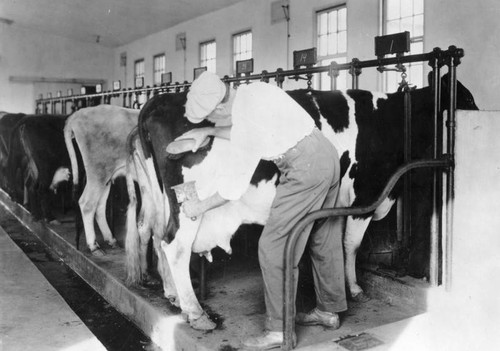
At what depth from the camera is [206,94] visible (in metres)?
2.64

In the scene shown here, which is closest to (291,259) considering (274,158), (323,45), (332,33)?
(274,158)

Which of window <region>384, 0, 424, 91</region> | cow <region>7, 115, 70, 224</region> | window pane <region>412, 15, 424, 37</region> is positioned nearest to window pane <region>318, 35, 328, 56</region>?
window <region>384, 0, 424, 91</region>

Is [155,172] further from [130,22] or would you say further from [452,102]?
[130,22]

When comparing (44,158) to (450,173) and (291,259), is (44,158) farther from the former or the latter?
(450,173)

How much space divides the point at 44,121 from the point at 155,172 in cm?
357

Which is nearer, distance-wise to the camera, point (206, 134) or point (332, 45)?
point (206, 134)

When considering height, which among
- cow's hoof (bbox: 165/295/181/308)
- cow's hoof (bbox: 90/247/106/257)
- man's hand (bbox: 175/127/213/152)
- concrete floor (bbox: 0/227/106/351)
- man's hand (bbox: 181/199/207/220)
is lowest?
concrete floor (bbox: 0/227/106/351)

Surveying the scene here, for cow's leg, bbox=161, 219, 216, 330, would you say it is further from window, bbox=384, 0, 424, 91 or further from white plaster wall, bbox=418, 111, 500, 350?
window, bbox=384, 0, 424, 91

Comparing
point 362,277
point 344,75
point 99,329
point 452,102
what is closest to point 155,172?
point 99,329

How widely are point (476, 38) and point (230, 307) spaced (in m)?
5.62

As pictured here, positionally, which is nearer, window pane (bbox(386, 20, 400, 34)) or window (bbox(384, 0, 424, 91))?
window (bbox(384, 0, 424, 91))

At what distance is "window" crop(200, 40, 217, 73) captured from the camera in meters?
13.6

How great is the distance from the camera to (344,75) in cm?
939

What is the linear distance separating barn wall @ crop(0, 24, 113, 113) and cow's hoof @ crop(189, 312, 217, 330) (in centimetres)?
1644
